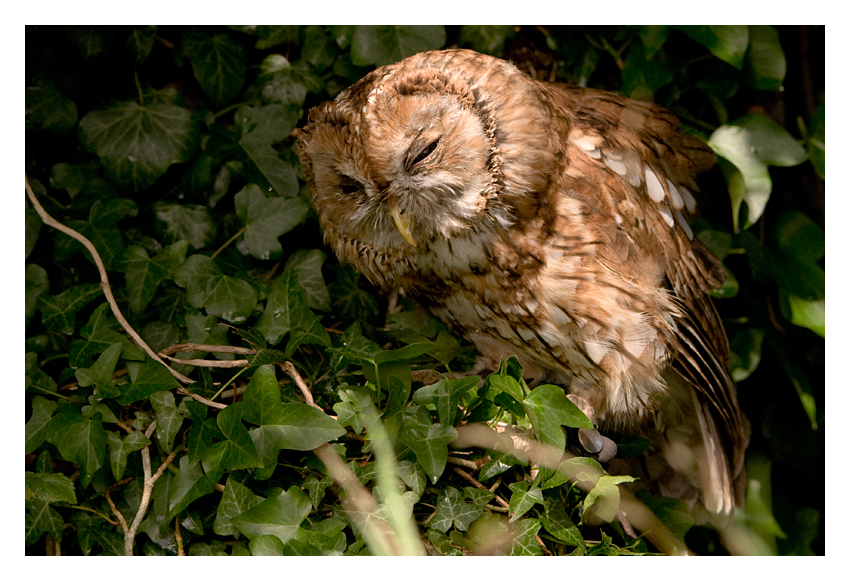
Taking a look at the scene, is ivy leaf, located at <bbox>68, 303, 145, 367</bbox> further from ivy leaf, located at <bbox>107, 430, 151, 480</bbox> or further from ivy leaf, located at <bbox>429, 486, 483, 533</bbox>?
ivy leaf, located at <bbox>429, 486, 483, 533</bbox>

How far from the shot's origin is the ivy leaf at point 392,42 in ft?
4.53

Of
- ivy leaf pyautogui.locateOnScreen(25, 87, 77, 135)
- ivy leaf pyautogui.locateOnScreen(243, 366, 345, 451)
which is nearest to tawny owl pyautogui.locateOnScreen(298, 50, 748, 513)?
ivy leaf pyautogui.locateOnScreen(243, 366, 345, 451)

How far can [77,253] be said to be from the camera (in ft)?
4.43

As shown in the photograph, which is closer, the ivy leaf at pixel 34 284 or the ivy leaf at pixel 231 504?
the ivy leaf at pixel 231 504

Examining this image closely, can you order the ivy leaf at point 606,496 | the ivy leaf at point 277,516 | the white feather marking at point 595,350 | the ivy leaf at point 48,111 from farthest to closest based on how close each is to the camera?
1. the ivy leaf at point 48,111
2. the white feather marking at point 595,350
3. the ivy leaf at point 606,496
4. the ivy leaf at point 277,516

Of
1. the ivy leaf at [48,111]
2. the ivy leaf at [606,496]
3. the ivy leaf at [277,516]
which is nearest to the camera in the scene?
the ivy leaf at [277,516]

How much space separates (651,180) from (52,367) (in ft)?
4.30

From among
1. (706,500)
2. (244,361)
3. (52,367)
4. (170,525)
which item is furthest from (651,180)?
(52,367)

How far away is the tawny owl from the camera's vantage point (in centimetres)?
106

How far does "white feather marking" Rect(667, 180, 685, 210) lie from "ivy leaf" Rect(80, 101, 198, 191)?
1069 mm

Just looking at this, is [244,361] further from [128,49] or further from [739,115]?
[739,115]

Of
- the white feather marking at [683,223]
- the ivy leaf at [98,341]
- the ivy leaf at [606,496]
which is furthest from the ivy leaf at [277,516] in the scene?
the white feather marking at [683,223]

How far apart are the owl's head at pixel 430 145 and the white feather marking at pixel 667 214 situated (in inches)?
13.4

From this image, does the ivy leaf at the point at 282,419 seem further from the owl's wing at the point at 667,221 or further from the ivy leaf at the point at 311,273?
the owl's wing at the point at 667,221
